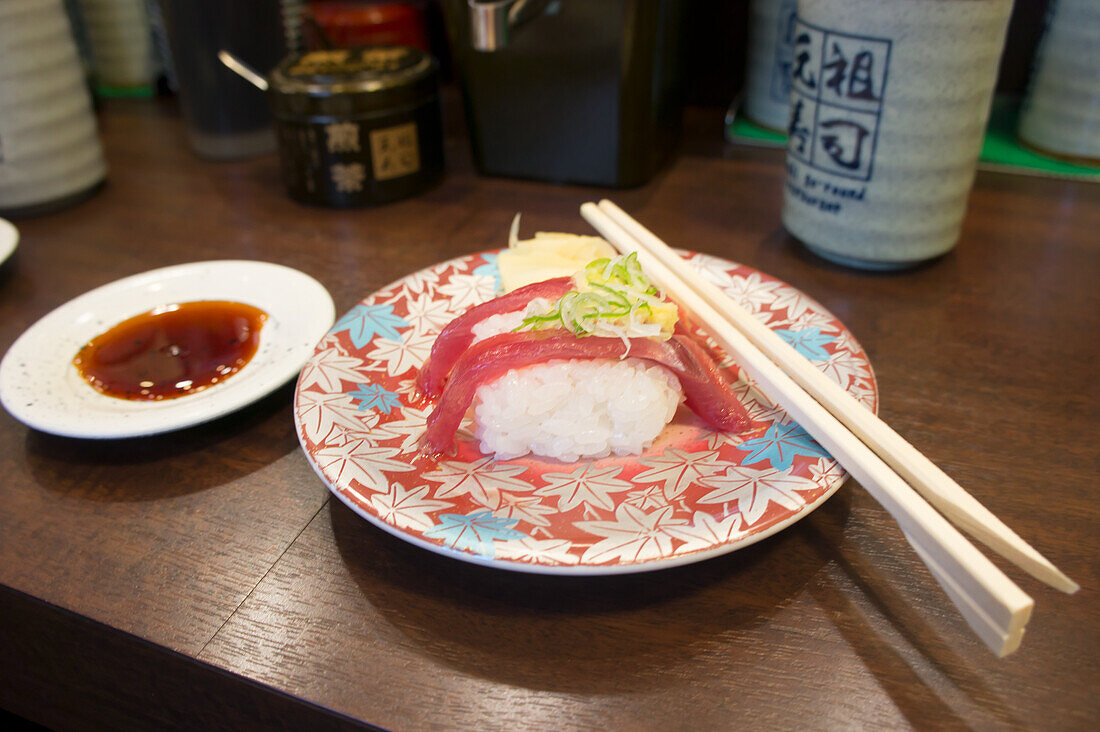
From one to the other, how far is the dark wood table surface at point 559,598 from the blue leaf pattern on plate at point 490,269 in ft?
0.80

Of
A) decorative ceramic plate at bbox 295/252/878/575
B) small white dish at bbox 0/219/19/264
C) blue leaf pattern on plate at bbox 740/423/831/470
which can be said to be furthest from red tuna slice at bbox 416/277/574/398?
small white dish at bbox 0/219/19/264

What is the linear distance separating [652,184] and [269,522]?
1004 millimetres

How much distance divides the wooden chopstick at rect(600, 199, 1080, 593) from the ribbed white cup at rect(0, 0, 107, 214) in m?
1.15

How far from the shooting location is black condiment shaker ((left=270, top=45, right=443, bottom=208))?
1378 mm

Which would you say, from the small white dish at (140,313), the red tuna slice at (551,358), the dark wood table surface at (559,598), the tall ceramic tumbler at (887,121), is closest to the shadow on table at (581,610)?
the dark wood table surface at (559,598)

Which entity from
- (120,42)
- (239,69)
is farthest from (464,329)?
(120,42)

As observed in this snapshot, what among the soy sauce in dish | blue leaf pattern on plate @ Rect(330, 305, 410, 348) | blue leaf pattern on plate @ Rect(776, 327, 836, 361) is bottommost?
the soy sauce in dish

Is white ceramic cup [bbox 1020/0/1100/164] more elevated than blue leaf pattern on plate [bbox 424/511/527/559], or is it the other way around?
white ceramic cup [bbox 1020/0/1100/164]

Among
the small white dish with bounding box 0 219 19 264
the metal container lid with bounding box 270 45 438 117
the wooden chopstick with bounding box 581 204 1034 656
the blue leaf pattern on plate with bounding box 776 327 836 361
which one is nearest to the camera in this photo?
the wooden chopstick with bounding box 581 204 1034 656

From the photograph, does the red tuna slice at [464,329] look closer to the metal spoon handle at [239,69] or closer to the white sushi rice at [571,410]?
the white sushi rice at [571,410]

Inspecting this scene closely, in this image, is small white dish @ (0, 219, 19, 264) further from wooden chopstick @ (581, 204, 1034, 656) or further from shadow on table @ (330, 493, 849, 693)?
wooden chopstick @ (581, 204, 1034, 656)

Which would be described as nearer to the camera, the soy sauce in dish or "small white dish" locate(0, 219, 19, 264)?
the soy sauce in dish

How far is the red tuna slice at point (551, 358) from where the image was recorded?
0.79 metres

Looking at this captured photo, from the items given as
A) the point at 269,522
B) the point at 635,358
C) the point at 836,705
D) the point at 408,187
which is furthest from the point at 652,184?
the point at 836,705
